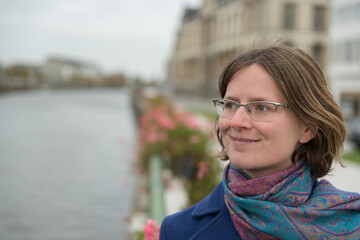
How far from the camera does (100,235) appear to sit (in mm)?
8781

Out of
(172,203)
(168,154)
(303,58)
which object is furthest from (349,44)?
(303,58)

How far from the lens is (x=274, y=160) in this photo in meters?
1.69

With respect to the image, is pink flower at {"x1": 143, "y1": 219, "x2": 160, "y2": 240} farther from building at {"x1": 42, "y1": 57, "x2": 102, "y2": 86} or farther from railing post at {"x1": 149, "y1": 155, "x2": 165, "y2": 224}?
building at {"x1": 42, "y1": 57, "x2": 102, "y2": 86}

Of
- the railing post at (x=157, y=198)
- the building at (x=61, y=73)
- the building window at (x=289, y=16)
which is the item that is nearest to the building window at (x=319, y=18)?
the building window at (x=289, y=16)

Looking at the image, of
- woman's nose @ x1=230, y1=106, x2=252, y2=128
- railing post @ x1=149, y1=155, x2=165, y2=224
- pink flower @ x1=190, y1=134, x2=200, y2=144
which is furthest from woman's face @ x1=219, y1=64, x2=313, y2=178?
pink flower @ x1=190, y1=134, x2=200, y2=144

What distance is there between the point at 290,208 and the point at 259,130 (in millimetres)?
311

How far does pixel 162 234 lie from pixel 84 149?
19.2 m

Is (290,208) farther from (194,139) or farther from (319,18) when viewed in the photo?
(319,18)

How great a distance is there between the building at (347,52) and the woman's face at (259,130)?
2711 cm

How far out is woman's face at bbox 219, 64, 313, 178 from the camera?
1.66 metres

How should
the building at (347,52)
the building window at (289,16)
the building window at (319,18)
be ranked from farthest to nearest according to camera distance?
the building window at (319,18)
the building window at (289,16)
the building at (347,52)

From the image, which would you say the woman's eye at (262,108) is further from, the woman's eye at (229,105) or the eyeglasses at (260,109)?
the woman's eye at (229,105)

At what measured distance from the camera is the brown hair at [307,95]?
1.64 m

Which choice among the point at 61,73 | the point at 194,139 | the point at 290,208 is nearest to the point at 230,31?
the point at 194,139
